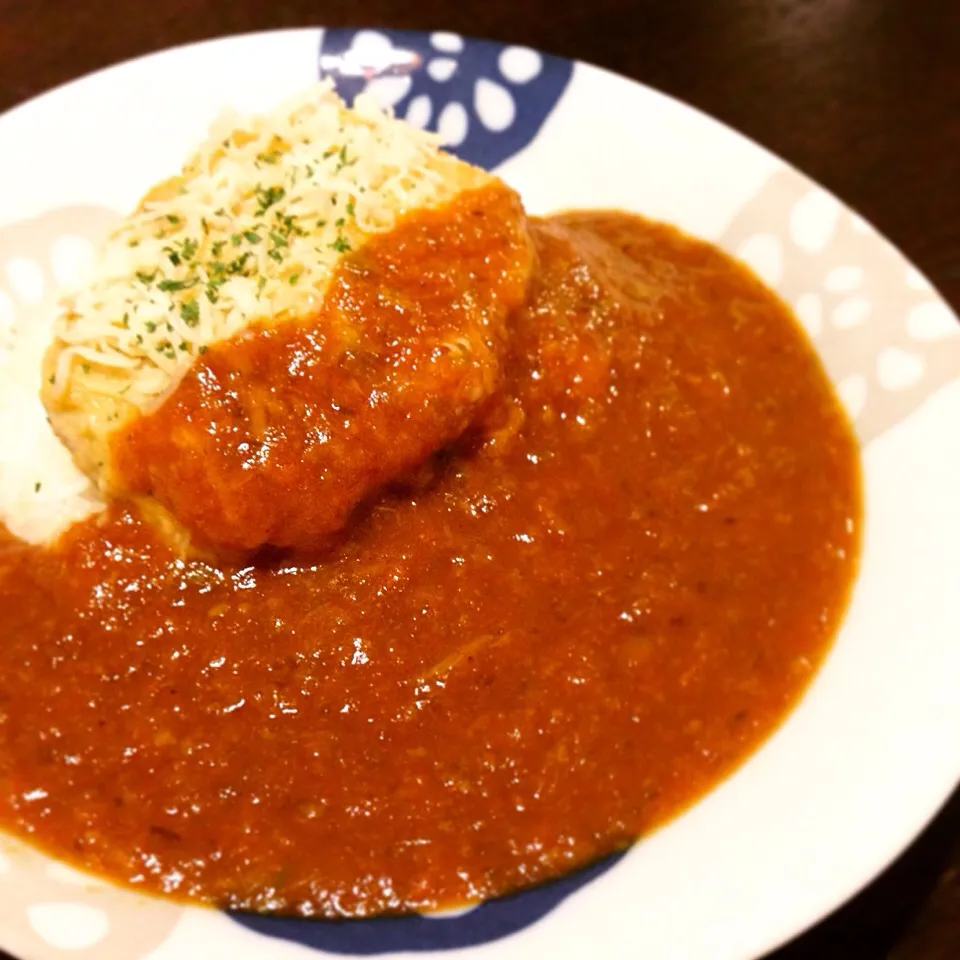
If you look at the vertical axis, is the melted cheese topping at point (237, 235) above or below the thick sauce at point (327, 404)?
above

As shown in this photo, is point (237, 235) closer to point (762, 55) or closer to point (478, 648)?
point (478, 648)

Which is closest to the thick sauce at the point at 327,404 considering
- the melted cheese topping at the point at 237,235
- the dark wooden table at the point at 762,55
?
the melted cheese topping at the point at 237,235

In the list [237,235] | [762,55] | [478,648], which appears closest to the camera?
[478,648]

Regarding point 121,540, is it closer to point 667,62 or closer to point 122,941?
point 122,941

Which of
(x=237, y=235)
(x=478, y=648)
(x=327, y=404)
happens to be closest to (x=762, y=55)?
(x=237, y=235)

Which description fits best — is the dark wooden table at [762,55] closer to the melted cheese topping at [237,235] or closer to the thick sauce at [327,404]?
the melted cheese topping at [237,235]

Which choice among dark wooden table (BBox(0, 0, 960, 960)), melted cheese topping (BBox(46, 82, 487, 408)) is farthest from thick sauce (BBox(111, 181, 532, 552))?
dark wooden table (BBox(0, 0, 960, 960))

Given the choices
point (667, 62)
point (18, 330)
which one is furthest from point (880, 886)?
point (667, 62)
